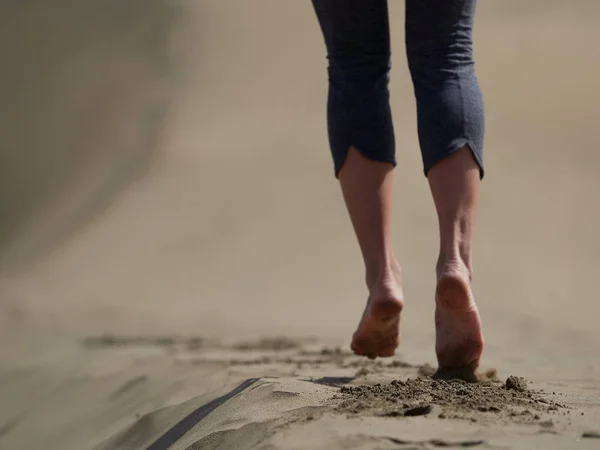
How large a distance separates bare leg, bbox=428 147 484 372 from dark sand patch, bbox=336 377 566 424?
0.20 feet

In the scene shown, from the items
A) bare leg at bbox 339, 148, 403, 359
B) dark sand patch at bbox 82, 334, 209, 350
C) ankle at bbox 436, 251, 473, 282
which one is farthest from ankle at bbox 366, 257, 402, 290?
dark sand patch at bbox 82, 334, 209, 350

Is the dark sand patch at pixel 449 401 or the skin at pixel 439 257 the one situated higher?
the skin at pixel 439 257

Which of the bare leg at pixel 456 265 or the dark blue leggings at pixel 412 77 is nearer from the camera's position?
the bare leg at pixel 456 265

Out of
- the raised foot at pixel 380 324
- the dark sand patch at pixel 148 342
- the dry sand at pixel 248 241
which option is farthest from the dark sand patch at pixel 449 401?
the dark sand patch at pixel 148 342

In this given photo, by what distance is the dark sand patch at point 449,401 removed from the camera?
1.45 m

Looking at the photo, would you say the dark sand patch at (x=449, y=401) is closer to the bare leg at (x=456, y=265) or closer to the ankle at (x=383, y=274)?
the bare leg at (x=456, y=265)

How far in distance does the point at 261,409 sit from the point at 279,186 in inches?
170

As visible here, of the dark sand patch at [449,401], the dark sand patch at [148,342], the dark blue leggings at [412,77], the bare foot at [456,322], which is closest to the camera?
the dark sand patch at [449,401]

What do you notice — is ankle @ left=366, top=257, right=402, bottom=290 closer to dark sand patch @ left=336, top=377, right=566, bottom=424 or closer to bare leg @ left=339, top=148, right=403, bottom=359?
bare leg @ left=339, top=148, right=403, bottom=359

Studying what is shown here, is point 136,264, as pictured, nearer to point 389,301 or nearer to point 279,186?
point 279,186

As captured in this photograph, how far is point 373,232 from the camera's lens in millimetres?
1919

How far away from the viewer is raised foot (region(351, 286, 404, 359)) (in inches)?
70.7

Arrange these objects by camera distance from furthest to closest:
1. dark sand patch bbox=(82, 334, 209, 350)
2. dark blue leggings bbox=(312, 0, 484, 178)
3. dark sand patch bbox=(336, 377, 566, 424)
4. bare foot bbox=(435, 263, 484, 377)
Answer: dark sand patch bbox=(82, 334, 209, 350) → dark blue leggings bbox=(312, 0, 484, 178) → bare foot bbox=(435, 263, 484, 377) → dark sand patch bbox=(336, 377, 566, 424)

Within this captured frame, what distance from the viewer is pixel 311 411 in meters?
1.54
